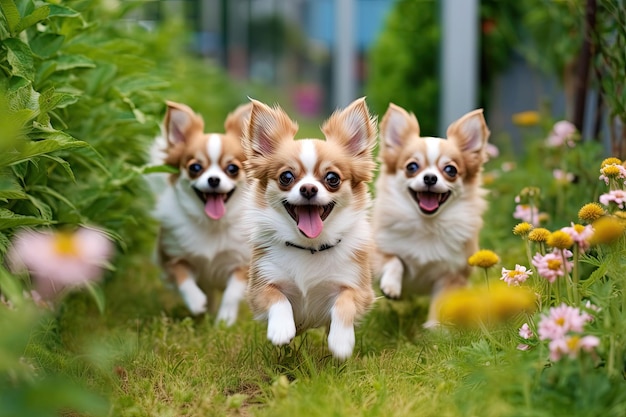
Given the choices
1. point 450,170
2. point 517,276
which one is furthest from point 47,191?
point 517,276

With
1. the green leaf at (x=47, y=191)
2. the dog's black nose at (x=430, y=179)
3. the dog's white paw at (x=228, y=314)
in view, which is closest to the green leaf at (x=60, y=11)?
the green leaf at (x=47, y=191)

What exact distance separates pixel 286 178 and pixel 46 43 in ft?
4.11

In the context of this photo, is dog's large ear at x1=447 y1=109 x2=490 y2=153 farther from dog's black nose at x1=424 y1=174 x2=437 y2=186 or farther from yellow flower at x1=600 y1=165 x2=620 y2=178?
yellow flower at x1=600 y1=165 x2=620 y2=178

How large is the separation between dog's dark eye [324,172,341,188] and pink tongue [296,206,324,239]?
4.1 inches

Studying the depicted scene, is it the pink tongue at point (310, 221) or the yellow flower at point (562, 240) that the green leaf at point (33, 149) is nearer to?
the pink tongue at point (310, 221)

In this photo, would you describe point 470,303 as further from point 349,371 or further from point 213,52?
point 213,52

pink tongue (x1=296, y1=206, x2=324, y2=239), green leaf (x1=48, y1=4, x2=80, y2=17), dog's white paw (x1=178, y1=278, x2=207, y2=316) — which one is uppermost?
green leaf (x1=48, y1=4, x2=80, y2=17)

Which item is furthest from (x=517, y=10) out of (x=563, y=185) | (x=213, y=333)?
(x=213, y=333)

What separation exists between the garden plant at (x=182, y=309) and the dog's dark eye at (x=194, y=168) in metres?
0.29

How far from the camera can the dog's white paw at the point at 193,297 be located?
13.6 ft

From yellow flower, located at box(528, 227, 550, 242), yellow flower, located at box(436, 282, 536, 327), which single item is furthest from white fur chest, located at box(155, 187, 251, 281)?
yellow flower, located at box(528, 227, 550, 242)

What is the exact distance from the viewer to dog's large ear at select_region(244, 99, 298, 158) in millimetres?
3350

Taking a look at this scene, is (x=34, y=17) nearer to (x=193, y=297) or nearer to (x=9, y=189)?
(x=9, y=189)

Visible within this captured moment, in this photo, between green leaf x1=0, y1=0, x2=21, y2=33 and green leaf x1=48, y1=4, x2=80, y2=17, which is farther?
green leaf x1=48, y1=4, x2=80, y2=17
